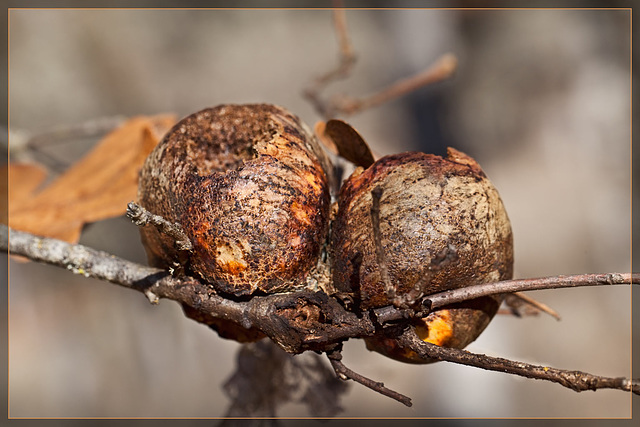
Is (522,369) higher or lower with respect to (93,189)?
lower

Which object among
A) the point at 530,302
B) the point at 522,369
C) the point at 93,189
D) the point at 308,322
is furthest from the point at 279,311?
the point at 93,189

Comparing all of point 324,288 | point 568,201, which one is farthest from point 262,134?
point 568,201

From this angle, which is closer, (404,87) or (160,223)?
(160,223)

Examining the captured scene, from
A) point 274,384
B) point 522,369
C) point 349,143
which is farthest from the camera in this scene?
point 274,384

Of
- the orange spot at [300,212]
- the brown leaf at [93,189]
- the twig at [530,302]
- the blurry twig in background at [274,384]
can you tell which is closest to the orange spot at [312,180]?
the orange spot at [300,212]

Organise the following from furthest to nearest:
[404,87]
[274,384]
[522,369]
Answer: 1. [404,87]
2. [274,384]
3. [522,369]

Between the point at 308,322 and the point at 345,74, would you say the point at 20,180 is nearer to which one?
the point at 345,74

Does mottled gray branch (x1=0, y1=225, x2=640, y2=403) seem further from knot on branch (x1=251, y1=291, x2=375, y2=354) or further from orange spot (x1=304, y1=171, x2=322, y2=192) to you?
orange spot (x1=304, y1=171, x2=322, y2=192)
